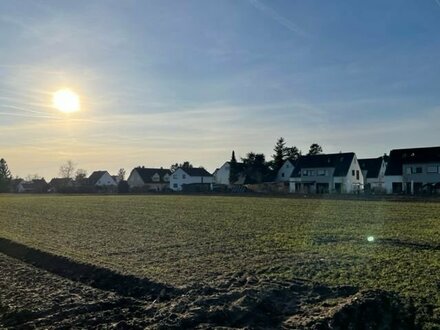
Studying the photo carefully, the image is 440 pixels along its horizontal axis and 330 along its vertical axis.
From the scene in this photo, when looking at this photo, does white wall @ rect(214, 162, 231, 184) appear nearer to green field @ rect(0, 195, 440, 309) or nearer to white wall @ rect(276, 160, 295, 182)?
white wall @ rect(276, 160, 295, 182)

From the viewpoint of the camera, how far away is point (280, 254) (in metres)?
13.1

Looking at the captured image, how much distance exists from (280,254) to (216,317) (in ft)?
18.3

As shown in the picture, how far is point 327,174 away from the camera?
241 feet

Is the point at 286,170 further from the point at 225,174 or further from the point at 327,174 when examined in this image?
the point at 225,174

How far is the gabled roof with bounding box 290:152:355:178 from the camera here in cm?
7238

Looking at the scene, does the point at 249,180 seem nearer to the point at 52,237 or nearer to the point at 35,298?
the point at 52,237

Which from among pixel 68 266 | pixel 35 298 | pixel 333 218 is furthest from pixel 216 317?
pixel 333 218

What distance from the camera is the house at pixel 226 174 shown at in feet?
327

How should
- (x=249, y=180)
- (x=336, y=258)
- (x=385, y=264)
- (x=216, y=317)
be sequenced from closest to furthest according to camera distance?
(x=216, y=317) < (x=385, y=264) < (x=336, y=258) < (x=249, y=180)

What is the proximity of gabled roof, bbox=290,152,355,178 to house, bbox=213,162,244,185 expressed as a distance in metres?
23.2

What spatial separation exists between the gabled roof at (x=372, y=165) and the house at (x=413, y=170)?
16547 millimetres

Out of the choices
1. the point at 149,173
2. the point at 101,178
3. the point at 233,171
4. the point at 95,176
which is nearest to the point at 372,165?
the point at 233,171

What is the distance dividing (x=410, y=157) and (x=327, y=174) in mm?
13359

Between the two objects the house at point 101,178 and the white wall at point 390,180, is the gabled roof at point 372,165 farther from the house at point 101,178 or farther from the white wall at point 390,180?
the house at point 101,178
